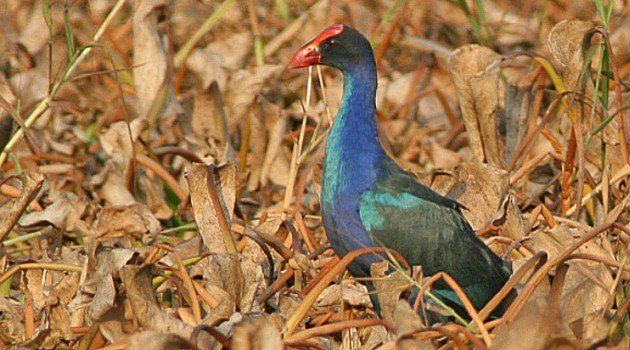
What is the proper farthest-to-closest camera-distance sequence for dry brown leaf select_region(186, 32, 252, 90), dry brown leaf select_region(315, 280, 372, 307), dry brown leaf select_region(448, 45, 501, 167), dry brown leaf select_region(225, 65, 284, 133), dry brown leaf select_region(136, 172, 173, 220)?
dry brown leaf select_region(186, 32, 252, 90) → dry brown leaf select_region(225, 65, 284, 133) → dry brown leaf select_region(136, 172, 173, 220) → dry brown leaf select_region(448, 45, 501, 167) → dry brown leaf select_region(315, 280, 372, 307)

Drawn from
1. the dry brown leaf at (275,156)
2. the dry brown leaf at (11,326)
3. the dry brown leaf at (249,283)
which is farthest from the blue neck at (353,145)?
the dry brown leaf at (275,156)

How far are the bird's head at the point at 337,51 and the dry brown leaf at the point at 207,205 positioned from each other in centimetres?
38

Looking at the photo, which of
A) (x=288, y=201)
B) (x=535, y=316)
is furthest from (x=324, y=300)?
(x=535, y=316)

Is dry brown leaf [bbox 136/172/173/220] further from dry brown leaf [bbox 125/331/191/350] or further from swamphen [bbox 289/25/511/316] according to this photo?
dry brown leaf [bbox 125/331/191/350]

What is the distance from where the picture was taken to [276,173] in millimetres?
4871

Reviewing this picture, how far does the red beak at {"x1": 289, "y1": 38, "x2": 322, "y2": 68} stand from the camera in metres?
3.68

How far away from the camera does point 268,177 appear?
4867 mm

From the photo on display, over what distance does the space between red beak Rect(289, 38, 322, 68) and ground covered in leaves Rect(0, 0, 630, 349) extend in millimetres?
74

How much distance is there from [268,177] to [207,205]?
1345mm

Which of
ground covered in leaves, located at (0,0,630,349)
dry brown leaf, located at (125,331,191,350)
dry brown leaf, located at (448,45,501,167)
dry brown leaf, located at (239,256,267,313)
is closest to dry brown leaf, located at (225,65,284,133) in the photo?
ground covered in leaves, located at (0,0,630,349)

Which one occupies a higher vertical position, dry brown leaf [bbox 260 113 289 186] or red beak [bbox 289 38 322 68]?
red beak [bbox 289 38 322 68]

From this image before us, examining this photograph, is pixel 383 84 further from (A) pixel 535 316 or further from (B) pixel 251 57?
(A) pixel 535 316

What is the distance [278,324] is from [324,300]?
46cm

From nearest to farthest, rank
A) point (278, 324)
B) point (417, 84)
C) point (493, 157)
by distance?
point (278, 324)
point (493, 157)
point (417, 84)
